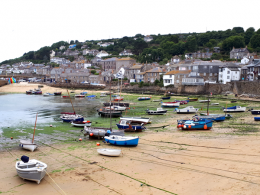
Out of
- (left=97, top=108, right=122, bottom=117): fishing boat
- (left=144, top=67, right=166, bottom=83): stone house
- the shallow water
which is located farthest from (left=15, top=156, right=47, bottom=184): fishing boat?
(left=144, top=67, right=166, bottom=83): stone house

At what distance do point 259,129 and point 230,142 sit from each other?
562 centimetres

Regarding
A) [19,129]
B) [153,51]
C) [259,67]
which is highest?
[153,51]

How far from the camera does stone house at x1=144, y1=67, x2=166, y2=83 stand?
7356 centimetres

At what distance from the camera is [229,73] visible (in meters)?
60.1

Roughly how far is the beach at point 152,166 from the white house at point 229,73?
41818mm

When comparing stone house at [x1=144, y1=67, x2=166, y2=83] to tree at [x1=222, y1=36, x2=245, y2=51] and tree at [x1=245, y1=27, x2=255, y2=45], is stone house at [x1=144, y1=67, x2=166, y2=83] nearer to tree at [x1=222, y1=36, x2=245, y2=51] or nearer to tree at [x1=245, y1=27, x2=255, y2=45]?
tree at [x1=222, y1=36, x2=245, y2=51]

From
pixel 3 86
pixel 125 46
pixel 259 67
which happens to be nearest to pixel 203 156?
pixel 259 67

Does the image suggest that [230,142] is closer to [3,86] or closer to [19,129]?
[19,129]

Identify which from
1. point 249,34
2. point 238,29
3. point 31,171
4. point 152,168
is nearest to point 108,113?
point 152,168

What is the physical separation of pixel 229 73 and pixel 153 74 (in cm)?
2275

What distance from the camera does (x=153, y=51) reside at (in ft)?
347

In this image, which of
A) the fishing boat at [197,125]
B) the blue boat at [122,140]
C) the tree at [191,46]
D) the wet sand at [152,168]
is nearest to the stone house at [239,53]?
the tree at [191,46]

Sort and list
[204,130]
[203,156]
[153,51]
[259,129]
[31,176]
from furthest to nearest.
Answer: [153,51], [204,130], [259,129], [203,156], [31,176]

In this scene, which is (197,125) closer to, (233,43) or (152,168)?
(152,168)
